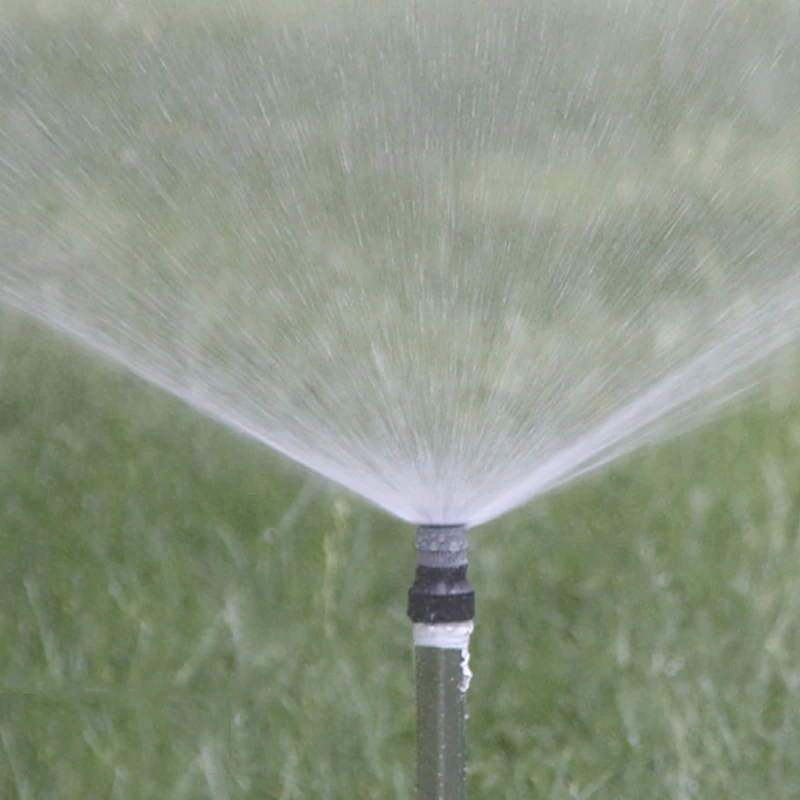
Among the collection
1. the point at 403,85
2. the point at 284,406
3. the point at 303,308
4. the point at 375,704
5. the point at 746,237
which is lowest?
the point at 375,704

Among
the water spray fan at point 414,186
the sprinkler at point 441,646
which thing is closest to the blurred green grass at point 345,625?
the water spray fan at point 414,186

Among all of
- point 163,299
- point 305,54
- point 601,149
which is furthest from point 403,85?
point 163,299

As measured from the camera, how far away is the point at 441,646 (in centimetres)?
141

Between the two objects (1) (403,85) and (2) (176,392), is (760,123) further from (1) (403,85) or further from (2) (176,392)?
(2) (176,392)

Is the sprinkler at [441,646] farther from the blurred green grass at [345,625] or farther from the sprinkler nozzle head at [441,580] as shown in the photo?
the blurred green grass at [345,625]

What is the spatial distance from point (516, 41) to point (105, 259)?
2.57 ft

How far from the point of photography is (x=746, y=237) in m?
2.38

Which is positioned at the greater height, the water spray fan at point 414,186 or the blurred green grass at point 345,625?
the water spray fan at point 414,186

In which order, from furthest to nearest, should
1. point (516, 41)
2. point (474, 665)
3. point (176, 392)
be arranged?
point (516, 41), point (474, 665), point (176, 392)

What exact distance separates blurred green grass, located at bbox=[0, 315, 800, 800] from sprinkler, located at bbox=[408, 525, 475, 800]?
2.50 ft

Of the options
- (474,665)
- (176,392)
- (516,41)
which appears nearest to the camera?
(176,392)

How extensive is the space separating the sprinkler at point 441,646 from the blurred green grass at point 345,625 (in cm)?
76

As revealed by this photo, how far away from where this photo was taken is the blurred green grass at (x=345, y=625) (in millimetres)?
2215

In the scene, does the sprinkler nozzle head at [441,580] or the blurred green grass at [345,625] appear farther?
the blurred green grass at [345,625]
